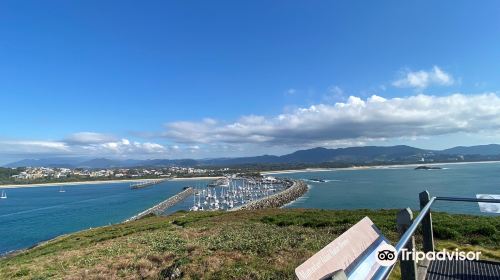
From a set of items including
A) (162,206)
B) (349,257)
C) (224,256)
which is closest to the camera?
(349,257)

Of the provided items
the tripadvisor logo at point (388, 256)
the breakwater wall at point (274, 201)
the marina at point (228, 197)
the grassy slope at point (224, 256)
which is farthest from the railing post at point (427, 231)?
the marina at point (228, 197)

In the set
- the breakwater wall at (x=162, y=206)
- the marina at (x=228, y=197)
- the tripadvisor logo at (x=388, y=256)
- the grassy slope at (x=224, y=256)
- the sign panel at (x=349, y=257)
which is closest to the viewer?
the tripadvisor logo at (x=388, y=256)

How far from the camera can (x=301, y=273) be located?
2879 mm

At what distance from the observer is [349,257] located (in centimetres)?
370

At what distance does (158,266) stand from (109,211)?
8294cm

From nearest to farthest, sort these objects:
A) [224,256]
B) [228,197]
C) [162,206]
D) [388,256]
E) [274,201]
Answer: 1. [388,256]
2. [224,256]
3. [274,201]
4. [162,206]
5. [228,197]

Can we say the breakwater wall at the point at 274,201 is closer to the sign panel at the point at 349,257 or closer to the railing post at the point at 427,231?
the railing post at the point at 427,231

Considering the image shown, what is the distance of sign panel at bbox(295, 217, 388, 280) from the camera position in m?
3.12

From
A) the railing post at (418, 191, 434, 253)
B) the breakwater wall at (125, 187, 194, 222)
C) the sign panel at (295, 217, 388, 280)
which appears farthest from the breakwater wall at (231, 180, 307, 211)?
the sign panel at (295, 217, 388, 280)

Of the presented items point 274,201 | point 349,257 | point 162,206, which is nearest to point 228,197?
point 162,206

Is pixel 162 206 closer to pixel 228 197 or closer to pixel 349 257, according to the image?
pixel 228 197

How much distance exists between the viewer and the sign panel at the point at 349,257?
3122 mm

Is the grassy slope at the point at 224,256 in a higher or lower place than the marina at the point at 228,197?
higher

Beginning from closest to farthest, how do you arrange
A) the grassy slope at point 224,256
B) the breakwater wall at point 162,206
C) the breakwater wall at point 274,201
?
1. the grassy slope at point 224,256
2. the breakwater wall at point 162,206
3. the breakwater wall at point 274,201
